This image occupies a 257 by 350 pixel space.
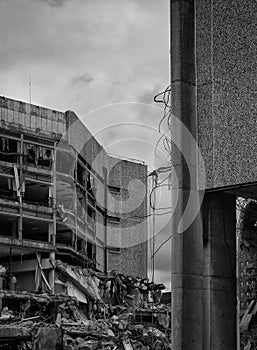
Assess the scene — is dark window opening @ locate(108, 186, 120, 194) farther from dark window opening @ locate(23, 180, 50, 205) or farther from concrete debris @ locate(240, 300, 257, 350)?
concrete debris @ locate(240, 300, 257, 350)

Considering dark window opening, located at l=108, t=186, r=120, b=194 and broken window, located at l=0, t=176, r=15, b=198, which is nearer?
broken window, located at l=0, t=176, r=15, b=198

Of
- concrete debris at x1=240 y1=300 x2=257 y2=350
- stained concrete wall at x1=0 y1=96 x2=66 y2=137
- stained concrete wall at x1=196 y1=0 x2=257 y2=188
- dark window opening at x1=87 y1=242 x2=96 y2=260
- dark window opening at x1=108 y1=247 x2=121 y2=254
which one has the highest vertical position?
stained concrete wall at x1=0 y1=96 x2=66 y2=137

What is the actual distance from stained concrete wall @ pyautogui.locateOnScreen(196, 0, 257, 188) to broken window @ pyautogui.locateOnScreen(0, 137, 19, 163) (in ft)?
164

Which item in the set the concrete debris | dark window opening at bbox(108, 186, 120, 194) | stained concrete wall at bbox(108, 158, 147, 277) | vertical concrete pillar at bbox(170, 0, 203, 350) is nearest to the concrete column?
vertical concrete pillar at bbox(170, 0, 203, 350)

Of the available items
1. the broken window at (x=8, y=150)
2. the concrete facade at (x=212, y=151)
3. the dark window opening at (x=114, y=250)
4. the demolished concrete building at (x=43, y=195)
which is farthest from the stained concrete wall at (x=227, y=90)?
the dark window opening at (x=114, y=250)

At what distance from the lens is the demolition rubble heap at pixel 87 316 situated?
29663mm

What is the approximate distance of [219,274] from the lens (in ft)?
30.4

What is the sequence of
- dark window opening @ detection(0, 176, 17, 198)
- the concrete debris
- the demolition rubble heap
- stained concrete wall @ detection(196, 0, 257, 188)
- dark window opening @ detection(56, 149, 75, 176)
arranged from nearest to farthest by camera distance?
1. stained concrete wall @ detection(196, 0, 257, 188)
2. the concrete debris
3. the demolition rubble heap
4. dark window opening @ detection(0, 176, 17, 198)
5. dark window opening @ detection(56, 149, 75, 176)

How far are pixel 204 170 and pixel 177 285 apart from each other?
53.9 inches

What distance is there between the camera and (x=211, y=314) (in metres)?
9.18

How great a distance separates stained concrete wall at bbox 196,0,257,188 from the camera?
8898 mm

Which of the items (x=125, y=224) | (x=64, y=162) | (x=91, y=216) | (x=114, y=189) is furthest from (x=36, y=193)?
(x=125, y=224)

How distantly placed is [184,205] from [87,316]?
1793 inches

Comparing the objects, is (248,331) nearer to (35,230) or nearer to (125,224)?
(35,230)
